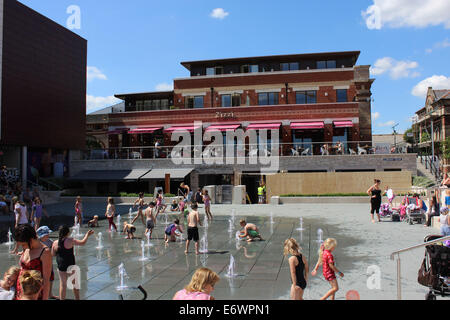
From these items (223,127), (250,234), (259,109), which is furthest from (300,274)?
(259,109)

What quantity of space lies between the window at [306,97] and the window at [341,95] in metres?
2.23

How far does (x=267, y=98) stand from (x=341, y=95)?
734cm

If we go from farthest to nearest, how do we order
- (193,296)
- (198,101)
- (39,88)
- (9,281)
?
1. (198,101)
2. (39,88)
3. (9,281)
4. (193,296)

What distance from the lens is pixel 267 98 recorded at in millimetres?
39656

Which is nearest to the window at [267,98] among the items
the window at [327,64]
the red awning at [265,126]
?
the red awning at [265,126]

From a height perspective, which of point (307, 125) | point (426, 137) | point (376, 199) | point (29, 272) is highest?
point (426, 137)

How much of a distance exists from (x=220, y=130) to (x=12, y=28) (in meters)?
19.3

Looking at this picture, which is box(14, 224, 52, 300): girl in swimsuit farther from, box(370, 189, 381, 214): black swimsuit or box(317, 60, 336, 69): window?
box(317, 60, 336, 69): window

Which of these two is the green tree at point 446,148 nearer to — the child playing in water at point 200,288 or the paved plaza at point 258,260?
the paved plaza at point 258,260

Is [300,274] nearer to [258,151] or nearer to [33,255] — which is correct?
[33,255]

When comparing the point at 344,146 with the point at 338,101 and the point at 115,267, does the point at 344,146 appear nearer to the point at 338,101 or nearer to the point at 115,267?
→ the point at 338,101

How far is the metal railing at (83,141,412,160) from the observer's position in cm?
3256

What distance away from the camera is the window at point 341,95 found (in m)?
38.1
